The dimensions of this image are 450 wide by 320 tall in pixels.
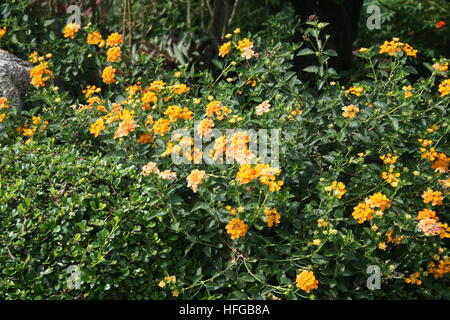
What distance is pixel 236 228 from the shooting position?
2.52 meters

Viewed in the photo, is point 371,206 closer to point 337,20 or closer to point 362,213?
point 362,213

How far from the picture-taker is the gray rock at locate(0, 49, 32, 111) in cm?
352

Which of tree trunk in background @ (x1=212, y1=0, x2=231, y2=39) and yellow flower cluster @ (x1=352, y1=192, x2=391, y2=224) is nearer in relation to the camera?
yellow flower cluster @ (x1=352, y1=192, x2=391, y2=224)

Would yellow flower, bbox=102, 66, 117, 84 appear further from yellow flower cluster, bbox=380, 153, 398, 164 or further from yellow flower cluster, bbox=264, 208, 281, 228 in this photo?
yellow flower cluster, bbox=380, 153, 398, 164

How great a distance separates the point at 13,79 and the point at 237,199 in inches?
65.4

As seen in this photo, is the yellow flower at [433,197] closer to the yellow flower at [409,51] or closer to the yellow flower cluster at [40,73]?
the yellow flower at [409,51]

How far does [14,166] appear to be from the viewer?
9.36ft

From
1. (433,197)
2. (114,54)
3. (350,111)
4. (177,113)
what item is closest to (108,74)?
(114,54)

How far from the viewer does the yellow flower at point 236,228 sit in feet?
8.24

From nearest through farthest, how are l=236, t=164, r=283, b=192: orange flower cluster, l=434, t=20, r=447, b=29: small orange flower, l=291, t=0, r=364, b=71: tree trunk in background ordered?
l=236, t=164, r=283, b=192: orange flower cluster < l=291, t=0, r=364, b=71: tree trunk in background < l=434, t=20, r=447, b=29: small orange flower

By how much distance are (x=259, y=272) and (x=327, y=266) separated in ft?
0.92

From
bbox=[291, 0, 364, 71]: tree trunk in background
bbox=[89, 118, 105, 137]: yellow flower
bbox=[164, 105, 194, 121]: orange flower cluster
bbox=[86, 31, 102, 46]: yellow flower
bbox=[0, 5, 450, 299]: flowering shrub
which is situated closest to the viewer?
bbox=[0, 5, 450, 299]: flowering shrub

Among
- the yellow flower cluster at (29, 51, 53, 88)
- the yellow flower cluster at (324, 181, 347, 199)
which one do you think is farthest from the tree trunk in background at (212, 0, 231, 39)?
the yellow flower cluster at (324, 181, 347, 199)
